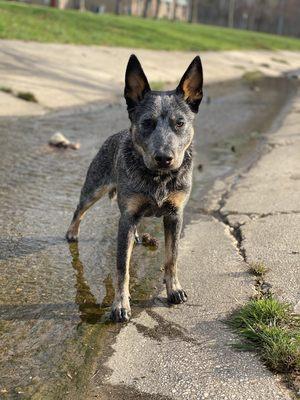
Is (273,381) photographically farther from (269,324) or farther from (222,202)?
(222,202)

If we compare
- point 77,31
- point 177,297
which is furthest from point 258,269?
point 77,31

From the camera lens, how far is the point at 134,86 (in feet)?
14.0

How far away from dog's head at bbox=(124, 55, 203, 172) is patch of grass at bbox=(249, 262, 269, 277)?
4.20ft

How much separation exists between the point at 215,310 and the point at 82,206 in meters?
1.86

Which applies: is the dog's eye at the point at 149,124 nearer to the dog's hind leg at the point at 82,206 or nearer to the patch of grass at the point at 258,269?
the dog's hind leg at the point at 82,206

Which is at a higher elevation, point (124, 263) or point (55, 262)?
point (124, 263)

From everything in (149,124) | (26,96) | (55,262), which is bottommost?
(26,96)

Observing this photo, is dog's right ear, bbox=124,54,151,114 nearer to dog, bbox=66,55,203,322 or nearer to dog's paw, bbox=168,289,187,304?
dog, bbox=66,55,203,322

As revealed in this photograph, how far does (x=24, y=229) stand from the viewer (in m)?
5.48

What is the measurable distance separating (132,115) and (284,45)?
154 ft

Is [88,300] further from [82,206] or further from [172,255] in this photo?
[82,206]

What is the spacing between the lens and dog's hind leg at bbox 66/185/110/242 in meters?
5.20

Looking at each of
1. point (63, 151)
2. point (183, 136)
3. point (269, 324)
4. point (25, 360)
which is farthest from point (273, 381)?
point (63, 151)

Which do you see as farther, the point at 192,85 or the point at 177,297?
the point at 192,85
